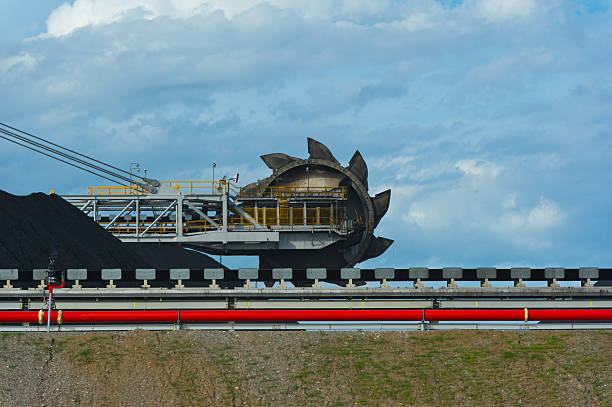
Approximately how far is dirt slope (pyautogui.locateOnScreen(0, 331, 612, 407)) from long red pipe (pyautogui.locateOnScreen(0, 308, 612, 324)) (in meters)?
0.98

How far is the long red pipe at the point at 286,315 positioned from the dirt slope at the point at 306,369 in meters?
0.98

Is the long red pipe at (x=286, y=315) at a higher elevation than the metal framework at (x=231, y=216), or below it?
below

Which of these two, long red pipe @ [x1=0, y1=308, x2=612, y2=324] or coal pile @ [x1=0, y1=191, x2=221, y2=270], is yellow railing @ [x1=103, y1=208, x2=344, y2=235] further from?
long red pipe @ [x1=0, y1=308, x2=612, y2=324]

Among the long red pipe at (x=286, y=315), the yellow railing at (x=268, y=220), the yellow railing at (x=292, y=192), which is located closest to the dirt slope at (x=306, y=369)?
the long red pipe at (x=286, y=315)

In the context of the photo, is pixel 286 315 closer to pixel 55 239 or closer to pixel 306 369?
pixel 306 369

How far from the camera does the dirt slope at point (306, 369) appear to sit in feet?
96.7

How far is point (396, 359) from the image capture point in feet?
105

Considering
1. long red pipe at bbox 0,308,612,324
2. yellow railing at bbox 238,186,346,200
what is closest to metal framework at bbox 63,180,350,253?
yellow railing at bbox 238,186,346,200

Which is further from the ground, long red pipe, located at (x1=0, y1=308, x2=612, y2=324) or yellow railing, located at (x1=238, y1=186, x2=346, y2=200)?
yellow railing, located at (x1=238, y1=186, x2=346, y2=200)

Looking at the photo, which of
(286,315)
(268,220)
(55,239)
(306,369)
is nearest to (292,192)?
(268,220)

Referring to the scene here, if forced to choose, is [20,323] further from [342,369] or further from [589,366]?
[589,366]

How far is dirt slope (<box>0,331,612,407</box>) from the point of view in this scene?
29.5 meters

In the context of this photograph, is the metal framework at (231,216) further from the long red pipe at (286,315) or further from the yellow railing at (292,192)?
the long red pipe at (286,315)

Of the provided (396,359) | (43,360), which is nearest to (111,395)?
(43,360)
